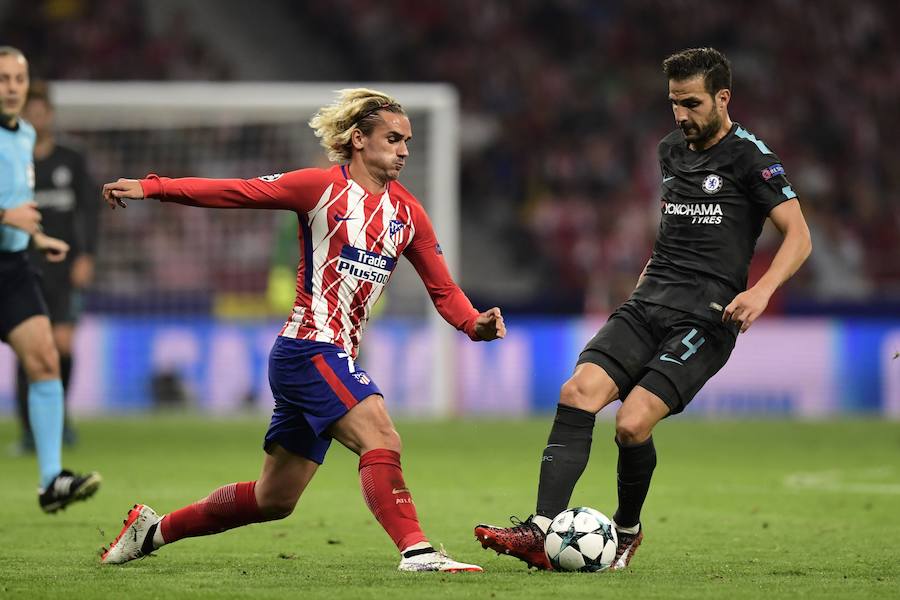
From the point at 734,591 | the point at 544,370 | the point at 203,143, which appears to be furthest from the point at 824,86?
the point at 734,591

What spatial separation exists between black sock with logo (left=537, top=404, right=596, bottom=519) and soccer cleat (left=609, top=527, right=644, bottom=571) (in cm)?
33

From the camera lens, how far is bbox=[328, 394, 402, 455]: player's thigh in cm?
546

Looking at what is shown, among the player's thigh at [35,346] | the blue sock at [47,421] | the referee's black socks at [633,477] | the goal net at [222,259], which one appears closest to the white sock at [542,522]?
the referee's black socks at [633,477]

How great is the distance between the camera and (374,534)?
23.4 feet

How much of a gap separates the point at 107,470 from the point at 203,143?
663 cm

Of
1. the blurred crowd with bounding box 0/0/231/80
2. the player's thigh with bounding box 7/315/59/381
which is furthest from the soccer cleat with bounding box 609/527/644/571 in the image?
the blurred crowd with bounding box 0/0/231/80

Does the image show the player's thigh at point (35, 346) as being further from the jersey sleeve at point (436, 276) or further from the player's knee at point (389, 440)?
the player's knee at point (389, 440)

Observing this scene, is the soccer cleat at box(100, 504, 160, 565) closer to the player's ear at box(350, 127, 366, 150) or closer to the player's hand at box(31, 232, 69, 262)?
the player's ear at box(350, 127, 366, 150)

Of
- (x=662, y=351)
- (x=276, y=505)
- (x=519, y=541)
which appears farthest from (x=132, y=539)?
(x=662, y=351)

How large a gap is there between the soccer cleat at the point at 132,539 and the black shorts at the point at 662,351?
6.13ft

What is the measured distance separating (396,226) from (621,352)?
3.37 feet

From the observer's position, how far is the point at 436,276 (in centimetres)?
599

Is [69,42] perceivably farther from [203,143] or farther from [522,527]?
[522,527]

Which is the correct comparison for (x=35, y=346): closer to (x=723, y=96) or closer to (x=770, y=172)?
(x=723, y=96)
